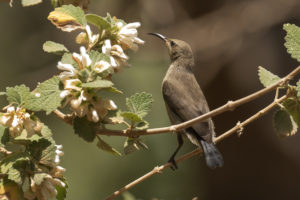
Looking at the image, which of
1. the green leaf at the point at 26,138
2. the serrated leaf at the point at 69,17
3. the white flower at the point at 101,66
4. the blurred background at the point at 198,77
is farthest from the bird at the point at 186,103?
the green leaf at the point at 26,138

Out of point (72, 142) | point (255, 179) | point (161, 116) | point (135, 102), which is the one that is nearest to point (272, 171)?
point (255, 179)

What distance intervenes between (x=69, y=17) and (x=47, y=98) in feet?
1.24

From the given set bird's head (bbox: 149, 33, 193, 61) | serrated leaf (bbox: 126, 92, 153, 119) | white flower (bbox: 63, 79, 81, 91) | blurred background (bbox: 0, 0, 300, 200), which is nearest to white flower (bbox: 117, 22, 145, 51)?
serrated leaf (bbox: 126, 92, 153, 119)

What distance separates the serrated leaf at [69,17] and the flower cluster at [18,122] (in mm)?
395

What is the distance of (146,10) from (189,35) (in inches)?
20.4

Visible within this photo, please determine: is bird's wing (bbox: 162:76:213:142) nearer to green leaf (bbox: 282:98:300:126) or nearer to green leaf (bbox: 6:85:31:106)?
green leaf (bbox: 282:98:300:126)

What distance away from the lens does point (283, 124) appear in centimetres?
205

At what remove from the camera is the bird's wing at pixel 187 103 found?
353 centimetres

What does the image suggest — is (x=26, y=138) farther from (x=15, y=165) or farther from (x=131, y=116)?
(x=131, y=116)

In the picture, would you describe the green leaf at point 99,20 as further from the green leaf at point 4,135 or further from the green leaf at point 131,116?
the green leaf at point 4,135

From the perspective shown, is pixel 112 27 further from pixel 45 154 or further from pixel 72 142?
pixel 72 142

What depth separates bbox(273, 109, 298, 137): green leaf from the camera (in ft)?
6.70

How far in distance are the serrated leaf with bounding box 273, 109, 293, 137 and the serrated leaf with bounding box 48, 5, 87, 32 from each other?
80 cm

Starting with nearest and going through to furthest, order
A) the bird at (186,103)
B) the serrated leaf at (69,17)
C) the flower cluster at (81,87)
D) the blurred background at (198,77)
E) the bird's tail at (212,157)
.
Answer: the flower cluster at (81,87) < the serrated leaf at (69,17) < the bird's tail at (212,157) < the bird at (186,103) < the blurred background at (198,77)
